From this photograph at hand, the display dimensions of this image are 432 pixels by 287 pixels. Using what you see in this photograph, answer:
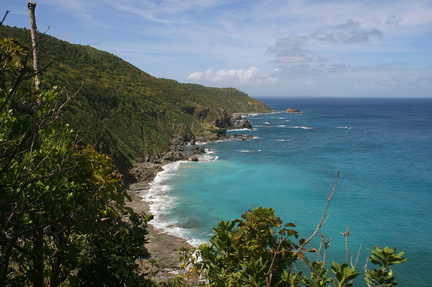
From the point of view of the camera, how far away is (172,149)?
6619 cm

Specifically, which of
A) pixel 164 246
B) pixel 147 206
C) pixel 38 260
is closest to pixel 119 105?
pixel 147 206

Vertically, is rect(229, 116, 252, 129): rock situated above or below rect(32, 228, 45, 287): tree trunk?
below

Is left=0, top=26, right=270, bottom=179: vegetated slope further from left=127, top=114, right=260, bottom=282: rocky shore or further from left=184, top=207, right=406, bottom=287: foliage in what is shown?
left=184, top=207, right=406, bottom=287: foliage

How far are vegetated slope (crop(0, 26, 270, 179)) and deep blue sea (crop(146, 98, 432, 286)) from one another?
9.23 m

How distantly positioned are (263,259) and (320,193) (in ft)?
124

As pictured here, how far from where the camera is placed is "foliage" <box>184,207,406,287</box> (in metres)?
4.46

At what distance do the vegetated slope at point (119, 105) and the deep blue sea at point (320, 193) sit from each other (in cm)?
923

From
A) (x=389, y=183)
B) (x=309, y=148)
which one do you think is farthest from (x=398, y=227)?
(x=309, y=148)

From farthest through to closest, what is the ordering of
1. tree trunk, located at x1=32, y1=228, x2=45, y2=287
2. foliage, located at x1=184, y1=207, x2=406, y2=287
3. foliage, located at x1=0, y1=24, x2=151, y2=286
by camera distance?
tree trunk, located at x1=32, y1=228, x2=45, y2=287
foliage, located at x1=0, y1=24, x2=151, y2=286
foliage, located at x1=184, y1=207, x2=406, y2=287

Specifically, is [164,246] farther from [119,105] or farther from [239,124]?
[239,124]

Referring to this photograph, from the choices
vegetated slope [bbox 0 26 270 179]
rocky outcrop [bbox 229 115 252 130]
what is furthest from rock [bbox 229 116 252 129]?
vegetated slope [bbox 0 26 270 179]

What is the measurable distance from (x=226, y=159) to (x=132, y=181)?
2081 centimetres

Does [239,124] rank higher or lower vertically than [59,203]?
lower

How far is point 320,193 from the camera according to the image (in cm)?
4069
